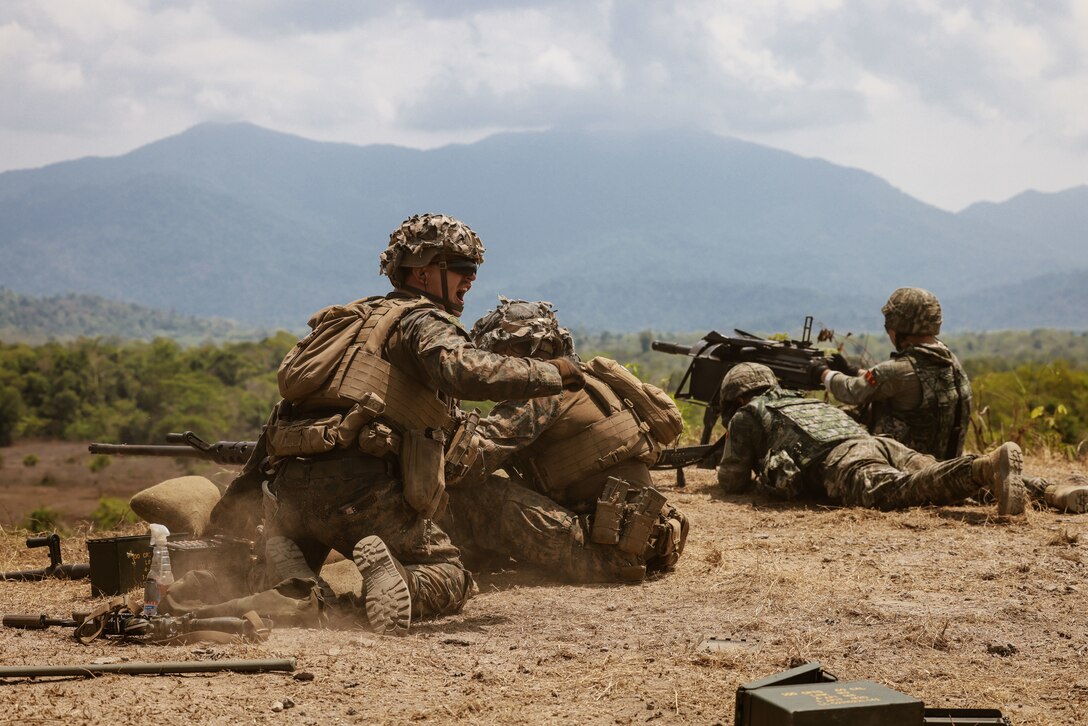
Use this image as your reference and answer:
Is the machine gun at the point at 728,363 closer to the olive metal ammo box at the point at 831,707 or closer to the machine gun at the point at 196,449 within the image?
the machine gun at the point at 196,449

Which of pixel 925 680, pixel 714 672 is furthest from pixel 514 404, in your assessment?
pixel 925 680

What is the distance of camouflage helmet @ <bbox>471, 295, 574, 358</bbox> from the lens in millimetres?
6348

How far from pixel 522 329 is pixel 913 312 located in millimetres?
3809

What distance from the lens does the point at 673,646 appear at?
198 inches

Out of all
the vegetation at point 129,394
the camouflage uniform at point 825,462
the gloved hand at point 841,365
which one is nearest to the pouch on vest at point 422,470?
the camouflage uniform at point 825,462

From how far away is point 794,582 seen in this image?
247 inches

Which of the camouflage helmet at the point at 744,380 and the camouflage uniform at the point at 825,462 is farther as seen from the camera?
the camouflage helmet at the point at 744,380

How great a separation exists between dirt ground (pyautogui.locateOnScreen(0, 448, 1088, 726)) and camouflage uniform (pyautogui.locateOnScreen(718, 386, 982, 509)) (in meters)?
0.50

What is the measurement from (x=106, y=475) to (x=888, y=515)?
3619 cm

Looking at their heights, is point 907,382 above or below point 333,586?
above

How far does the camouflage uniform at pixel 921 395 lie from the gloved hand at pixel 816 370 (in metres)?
0.51

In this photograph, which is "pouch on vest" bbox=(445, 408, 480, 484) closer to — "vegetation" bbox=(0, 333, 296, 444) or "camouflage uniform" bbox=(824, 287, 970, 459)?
"camouflage uniform" bbox=(824, 287, 970, 459)

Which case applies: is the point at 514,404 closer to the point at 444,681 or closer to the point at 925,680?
the point at 444,681

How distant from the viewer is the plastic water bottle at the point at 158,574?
5.07m
